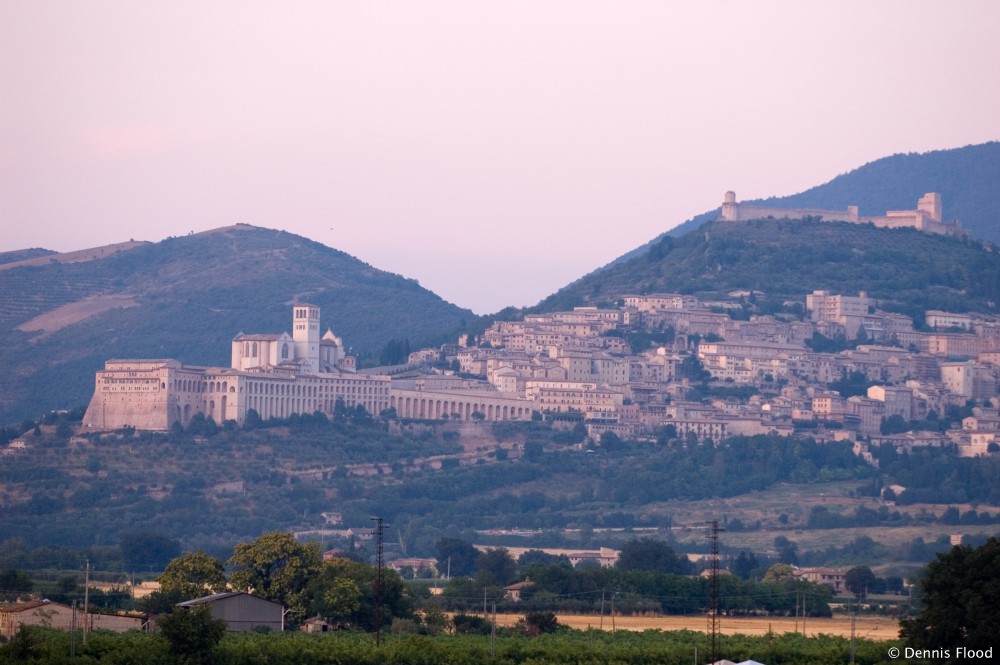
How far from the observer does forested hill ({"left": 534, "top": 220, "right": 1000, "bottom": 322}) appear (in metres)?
138

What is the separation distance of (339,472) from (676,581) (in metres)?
38.7

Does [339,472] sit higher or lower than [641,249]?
lower

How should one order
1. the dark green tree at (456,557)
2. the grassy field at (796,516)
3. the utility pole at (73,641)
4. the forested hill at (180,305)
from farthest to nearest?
the forested hill at (180,305) < the grassy field at (796,516) < the dark green tree at (456,557) < the utility pole at (73,641)

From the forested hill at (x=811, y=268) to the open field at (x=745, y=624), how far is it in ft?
251

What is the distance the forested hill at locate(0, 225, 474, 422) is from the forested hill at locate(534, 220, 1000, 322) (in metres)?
14.1

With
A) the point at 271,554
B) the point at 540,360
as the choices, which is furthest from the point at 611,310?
the point at 271,554

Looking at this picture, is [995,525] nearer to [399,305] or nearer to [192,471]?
[192,471]

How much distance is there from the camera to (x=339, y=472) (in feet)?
334

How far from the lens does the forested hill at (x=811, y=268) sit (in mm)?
138125

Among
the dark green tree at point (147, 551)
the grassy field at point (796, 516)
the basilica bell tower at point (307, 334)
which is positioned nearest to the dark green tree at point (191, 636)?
the dark green tree at point (147, 551)

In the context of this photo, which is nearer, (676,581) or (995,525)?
(676,581)

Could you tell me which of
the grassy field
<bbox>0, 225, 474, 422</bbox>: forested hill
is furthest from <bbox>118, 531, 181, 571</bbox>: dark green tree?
<bbox>0, 225, 474, 422</bbox>: forested hill

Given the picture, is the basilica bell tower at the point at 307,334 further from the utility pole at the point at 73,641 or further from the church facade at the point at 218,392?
the utility pole at the point at 73,641

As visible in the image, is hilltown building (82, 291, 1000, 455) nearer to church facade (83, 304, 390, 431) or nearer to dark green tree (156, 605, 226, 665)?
church facade (83, 304, 390, 431)
